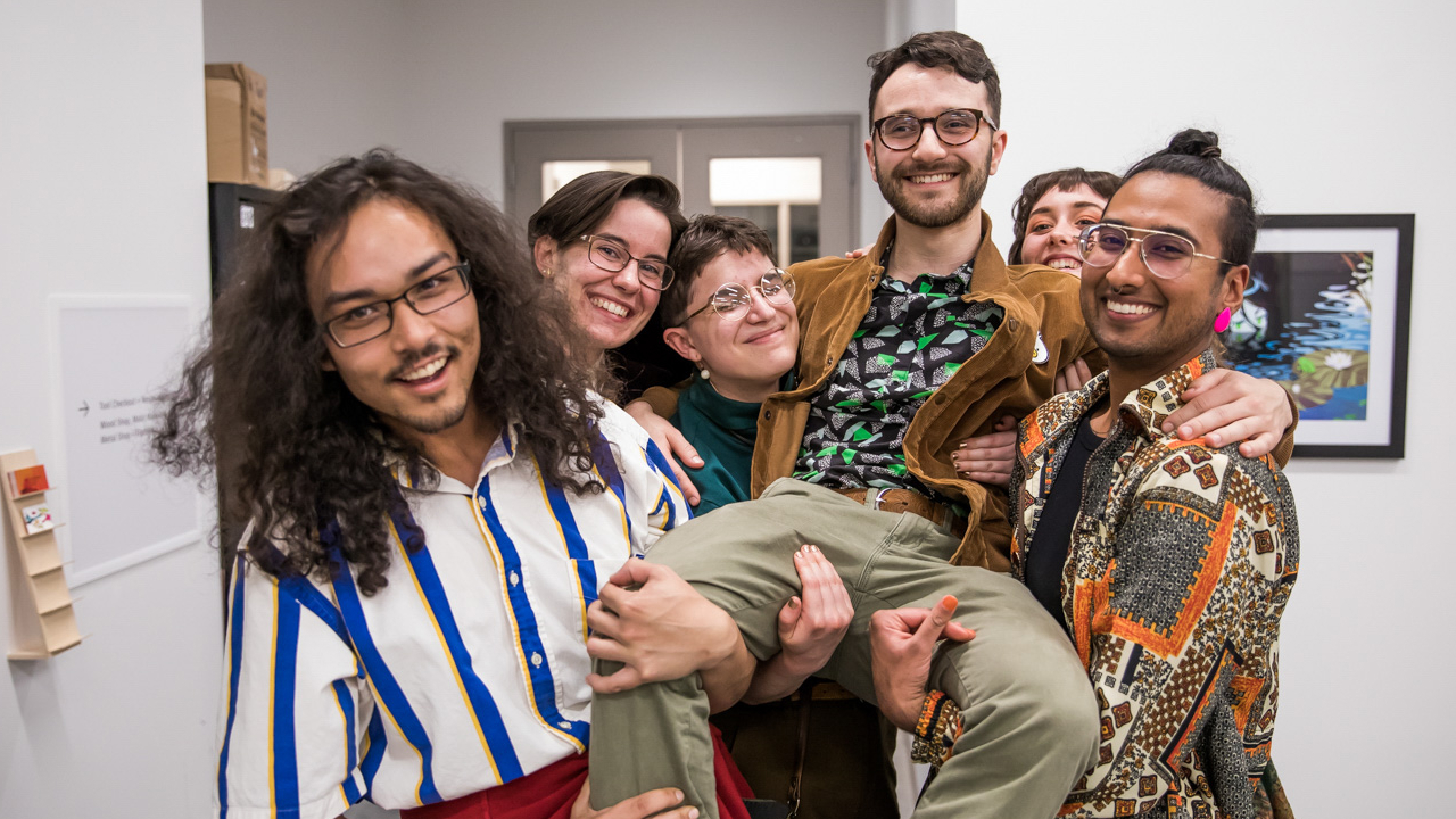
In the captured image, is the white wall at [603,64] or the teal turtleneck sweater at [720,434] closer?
the teal turtleneck sweater at [720,434]

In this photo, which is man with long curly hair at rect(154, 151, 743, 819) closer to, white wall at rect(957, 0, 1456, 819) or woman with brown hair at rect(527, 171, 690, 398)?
woman with brown hair at rect(527, 171, 690, 398)

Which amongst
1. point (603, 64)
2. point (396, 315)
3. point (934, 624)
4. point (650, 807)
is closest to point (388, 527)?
point (396, 315)

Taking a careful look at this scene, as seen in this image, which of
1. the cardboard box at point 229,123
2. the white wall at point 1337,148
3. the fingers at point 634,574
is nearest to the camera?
the fingers at point 634,574

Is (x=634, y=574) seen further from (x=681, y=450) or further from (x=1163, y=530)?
(x=1163, y=530)

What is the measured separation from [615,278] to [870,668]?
944 mm

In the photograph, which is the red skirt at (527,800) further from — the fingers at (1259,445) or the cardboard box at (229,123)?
the cardboard box at (229,123)

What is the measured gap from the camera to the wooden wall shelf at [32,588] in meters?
2.11

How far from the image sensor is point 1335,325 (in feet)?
9.18

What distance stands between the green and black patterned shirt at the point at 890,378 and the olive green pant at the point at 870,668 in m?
0.17

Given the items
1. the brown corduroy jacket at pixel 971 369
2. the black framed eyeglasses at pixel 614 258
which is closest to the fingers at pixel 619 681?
the brown corduroy jacket at pixel 971 369

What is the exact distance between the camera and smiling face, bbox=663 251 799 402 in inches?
75.5

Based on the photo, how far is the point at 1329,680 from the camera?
113 inches

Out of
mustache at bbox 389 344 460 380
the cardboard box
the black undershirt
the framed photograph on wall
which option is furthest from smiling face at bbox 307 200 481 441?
the framed photograph on wall

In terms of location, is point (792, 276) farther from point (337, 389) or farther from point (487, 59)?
point (487, 59)
